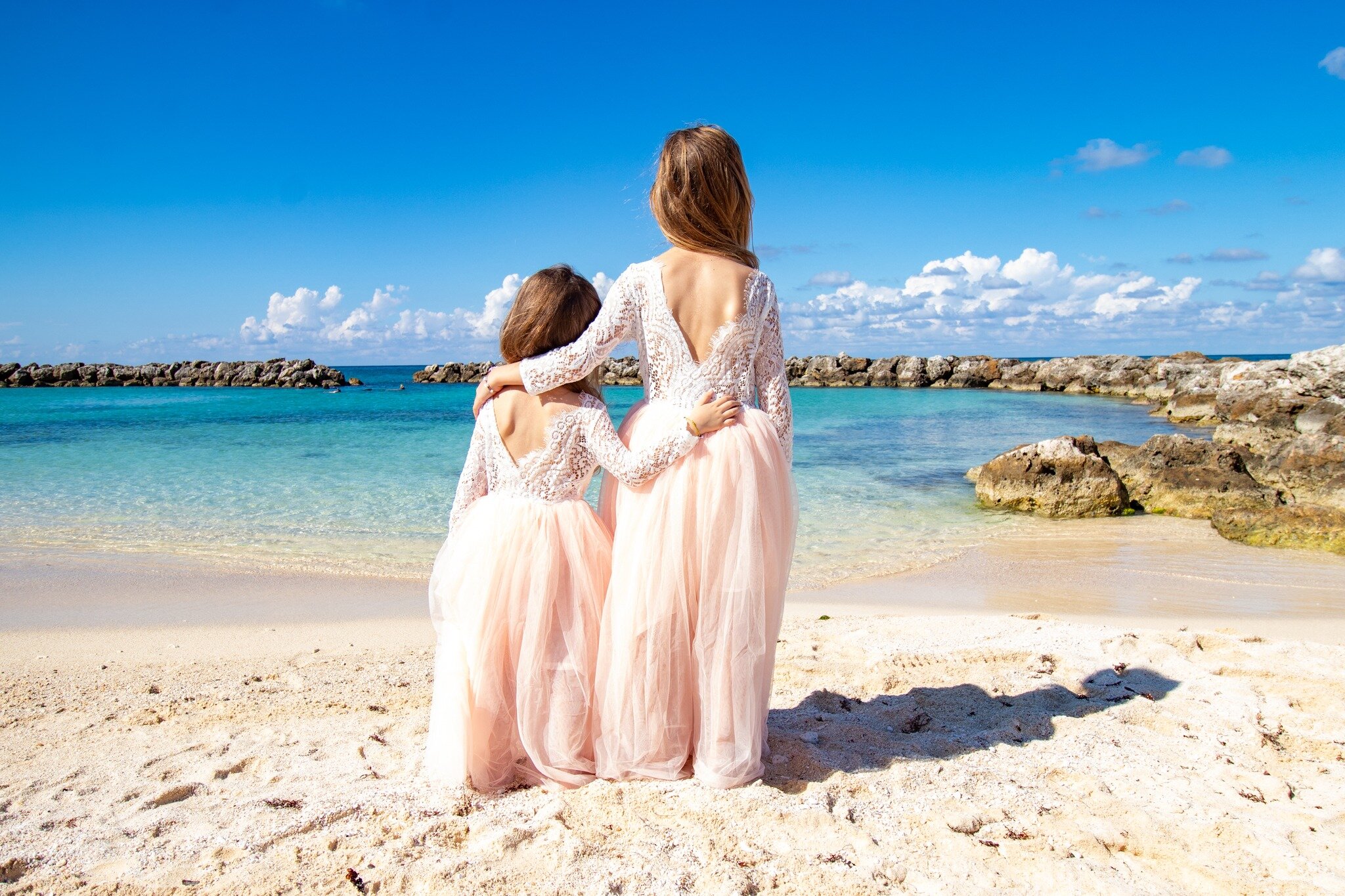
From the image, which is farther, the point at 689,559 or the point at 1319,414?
the point at 1319,414

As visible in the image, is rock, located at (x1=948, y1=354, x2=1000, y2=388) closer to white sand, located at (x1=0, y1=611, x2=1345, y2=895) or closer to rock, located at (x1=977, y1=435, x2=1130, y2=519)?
rock, located at (x1=977, y1=435, x2=1130, y2=519)

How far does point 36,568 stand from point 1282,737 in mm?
9464

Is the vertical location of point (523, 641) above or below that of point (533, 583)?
below

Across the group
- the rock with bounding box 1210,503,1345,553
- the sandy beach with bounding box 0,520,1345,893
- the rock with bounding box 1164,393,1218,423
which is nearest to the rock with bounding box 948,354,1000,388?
the rock with bounding box 1164,393,1218,423

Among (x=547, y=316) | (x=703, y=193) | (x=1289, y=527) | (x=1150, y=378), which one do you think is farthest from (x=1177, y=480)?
(x=1150, y=378)

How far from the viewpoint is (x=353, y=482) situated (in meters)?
13.4

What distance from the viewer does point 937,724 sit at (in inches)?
152

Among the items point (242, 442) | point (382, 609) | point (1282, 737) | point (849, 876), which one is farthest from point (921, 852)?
point (242, 442)

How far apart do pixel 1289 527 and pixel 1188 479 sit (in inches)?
95.8

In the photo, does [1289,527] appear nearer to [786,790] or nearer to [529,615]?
[786,790]

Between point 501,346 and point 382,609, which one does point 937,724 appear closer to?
point 501,346

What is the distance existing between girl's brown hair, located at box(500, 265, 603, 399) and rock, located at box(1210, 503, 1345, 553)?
868 cm

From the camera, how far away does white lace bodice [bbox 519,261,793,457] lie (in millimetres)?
Result: 2938

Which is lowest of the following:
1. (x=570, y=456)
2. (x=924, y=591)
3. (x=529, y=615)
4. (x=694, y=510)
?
(x=924, y=591)
